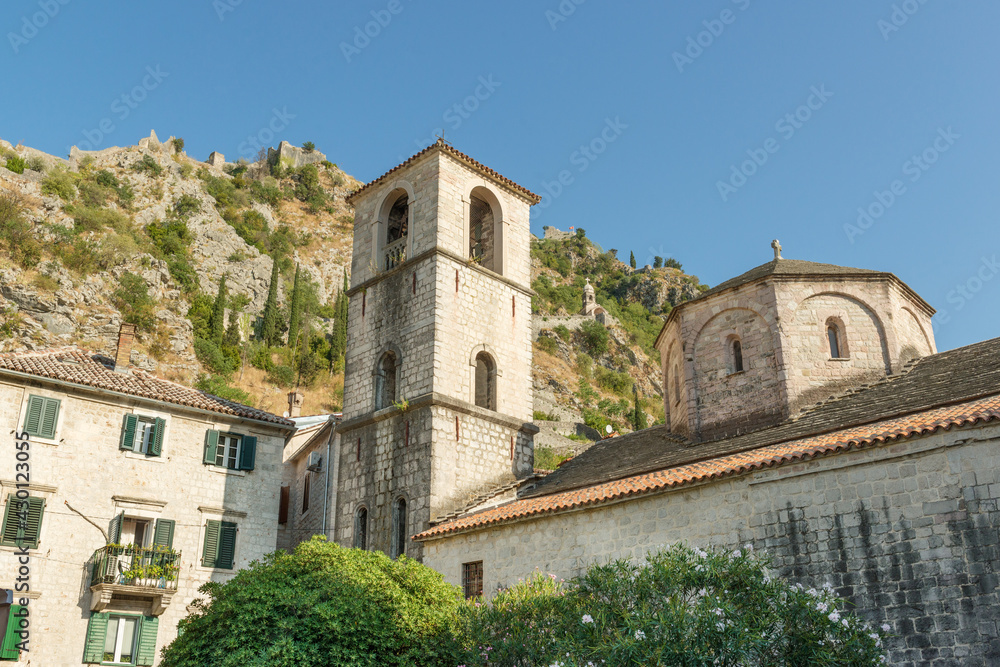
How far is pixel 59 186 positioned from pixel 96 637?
4692 centimetres

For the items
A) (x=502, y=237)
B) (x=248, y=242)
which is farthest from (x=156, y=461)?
(x=248, y=242)

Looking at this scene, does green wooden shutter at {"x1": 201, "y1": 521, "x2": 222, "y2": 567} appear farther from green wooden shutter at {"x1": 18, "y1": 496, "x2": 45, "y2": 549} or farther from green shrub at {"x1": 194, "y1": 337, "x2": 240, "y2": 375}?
green shrub at {"x1": 194, "y1": 337, "x2": 240, "y2": 375}

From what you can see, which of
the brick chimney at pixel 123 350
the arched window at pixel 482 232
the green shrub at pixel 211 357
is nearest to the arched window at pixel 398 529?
the arched window at pixel 482 232

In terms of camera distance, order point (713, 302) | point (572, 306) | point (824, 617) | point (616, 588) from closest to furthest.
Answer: point (824, 617), point (616, 588), point (713, 302), point (572, 306)

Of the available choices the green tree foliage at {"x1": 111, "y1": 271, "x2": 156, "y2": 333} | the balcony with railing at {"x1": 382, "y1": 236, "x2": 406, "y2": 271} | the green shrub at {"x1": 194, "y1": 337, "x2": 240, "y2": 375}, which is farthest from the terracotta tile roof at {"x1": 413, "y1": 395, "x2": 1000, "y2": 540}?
the green tree foliage at {"x1": 111, "y1": 271, "x2": 156, "y2": 333}

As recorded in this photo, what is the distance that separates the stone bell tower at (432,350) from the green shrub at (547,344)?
1933 inches

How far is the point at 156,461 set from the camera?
71.4 feet

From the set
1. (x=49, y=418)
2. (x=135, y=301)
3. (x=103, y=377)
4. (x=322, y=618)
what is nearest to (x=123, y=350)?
(x=103, y=377)

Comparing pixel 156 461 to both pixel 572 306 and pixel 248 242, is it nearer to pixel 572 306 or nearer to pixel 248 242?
pixel 248 242

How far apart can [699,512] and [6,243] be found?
47.0 metres

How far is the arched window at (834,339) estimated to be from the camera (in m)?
19.8

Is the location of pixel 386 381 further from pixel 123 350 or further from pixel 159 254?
pixel 159 254

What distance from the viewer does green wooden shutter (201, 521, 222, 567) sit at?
70.9 ft

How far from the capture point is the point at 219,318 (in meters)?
56.4
